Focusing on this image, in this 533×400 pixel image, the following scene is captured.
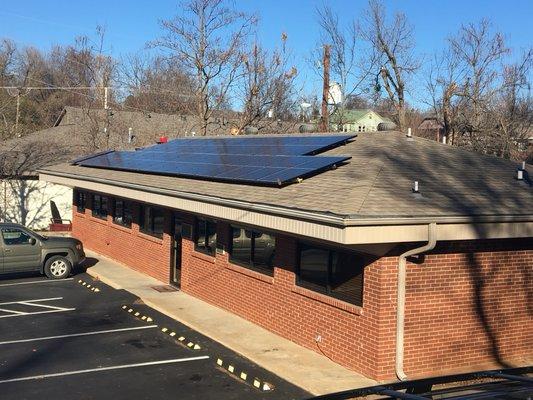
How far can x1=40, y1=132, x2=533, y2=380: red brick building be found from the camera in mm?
9328

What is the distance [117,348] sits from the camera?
1111 cm

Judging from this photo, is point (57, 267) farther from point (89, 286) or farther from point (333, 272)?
point (333, 272)

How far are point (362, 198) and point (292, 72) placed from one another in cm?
3403

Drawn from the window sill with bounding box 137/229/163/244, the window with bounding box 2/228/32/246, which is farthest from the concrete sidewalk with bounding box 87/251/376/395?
the window with bounding box 2/228/32/246

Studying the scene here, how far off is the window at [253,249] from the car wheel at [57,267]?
6.49 meters

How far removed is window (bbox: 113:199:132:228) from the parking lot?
542 centimetres

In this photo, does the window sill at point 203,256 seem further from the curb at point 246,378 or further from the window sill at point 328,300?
the curb at point 246,378

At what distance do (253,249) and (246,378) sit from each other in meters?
3.94

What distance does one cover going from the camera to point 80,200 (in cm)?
2552

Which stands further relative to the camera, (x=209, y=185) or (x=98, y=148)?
(x=98, y=148)

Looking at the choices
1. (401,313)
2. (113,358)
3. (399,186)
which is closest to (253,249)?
(113,358)

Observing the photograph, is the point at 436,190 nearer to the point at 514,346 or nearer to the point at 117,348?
the point at 514,346

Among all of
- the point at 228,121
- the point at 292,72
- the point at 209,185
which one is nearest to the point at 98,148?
the point at 228,121

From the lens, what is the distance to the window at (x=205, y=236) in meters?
14.9
